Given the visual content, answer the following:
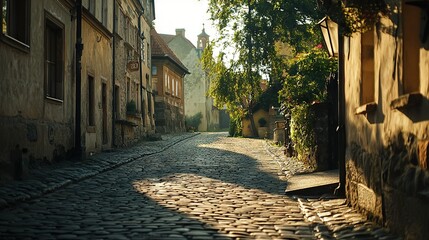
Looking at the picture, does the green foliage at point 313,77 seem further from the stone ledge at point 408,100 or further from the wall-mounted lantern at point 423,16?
the wall-mounted lantern at point 423,16

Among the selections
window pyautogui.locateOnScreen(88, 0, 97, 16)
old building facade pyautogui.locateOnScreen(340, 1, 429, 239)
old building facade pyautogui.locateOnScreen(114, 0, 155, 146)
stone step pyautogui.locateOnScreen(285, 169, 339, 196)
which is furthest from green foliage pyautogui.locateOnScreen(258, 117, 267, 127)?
old building facade pyautogui.locateOnScreen(340, 1, 429, 239)

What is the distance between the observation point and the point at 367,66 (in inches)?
261

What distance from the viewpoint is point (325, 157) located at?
11.7 metres

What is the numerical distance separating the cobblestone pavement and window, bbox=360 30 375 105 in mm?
1435

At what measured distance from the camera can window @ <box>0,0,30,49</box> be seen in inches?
402

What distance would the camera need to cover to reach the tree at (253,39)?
30.7m

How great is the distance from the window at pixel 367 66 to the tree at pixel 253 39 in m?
23.5

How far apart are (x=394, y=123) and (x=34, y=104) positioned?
322 inches

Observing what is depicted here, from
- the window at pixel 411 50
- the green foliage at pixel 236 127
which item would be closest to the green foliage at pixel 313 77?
the window at pixel 411 50

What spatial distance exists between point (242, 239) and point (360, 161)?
2.09 meters

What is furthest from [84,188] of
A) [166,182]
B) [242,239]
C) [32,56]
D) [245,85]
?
[245,85]

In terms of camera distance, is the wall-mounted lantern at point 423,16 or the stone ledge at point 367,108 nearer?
the wall-mounted lantern at point 423,16

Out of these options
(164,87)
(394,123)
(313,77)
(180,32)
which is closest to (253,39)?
(164,87)

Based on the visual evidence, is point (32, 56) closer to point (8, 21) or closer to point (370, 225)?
point (8, 21)
